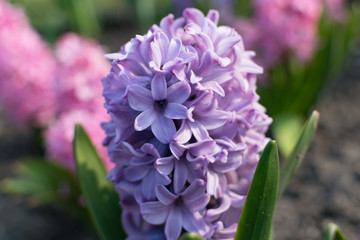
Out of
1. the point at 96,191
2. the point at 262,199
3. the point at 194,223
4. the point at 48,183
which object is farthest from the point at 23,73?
the point at 262,199

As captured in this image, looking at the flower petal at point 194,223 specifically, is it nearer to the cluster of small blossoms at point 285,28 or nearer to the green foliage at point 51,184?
the green foliage at point 51,184

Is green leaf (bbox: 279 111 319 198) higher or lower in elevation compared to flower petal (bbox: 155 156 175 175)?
lower

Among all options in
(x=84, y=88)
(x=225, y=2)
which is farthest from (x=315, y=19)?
(x=84, y=88)

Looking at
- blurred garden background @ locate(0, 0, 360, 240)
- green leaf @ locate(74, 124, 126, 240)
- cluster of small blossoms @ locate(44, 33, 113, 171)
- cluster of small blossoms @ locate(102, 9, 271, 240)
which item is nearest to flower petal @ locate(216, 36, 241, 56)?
cluster of small blossoms @ locate(102, 9, 271, 240)

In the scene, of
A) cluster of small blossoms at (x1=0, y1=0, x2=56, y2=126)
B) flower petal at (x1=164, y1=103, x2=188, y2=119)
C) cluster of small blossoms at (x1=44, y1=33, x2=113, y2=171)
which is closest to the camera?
flower petal at (x1=164, y1=103, x2=188, y2=119)

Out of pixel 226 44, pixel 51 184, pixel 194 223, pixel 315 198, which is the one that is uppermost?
pixel 226 44

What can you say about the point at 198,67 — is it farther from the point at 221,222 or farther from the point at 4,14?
the point at 4,14

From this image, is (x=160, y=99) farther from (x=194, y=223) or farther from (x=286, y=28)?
(x=286, y=28)

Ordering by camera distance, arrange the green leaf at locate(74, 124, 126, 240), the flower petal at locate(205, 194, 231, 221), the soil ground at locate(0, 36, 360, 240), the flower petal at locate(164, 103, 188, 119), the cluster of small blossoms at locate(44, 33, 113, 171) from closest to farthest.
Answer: the flower petal at locate(164, 103, 188, 119)
the flower petal at locate(205, 194, 231, 221)
the green leaf at locate(74, 124, 126, 240)
the soil ground at locate(0, 36, 360, 240)
the cluster of small blossoms at locate(44, 33, 113, 171)

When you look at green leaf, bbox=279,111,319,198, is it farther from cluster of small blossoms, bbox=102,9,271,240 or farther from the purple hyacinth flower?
the purple hyacinth flower
